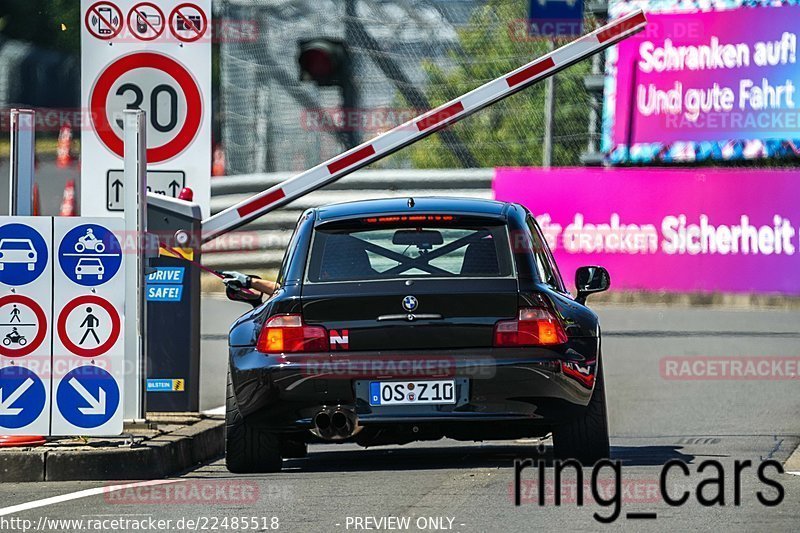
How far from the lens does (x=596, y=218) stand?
23.3 meters

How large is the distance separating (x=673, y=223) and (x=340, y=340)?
14.8 m

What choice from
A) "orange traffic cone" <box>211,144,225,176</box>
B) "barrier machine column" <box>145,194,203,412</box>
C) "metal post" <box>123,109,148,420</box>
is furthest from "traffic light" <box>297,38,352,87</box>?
"metal post" <box>123,109,148,420</box>

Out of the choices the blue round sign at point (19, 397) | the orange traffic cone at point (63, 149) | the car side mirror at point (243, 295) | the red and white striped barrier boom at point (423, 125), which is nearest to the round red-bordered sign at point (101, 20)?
the red and white striped barrier boom at point (423, 125)

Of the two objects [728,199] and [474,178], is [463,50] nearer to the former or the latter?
[474,178]

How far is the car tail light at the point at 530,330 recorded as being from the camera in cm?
861

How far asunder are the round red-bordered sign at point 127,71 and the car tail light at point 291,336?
2923 mm

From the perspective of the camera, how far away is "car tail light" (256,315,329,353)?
28.4ft

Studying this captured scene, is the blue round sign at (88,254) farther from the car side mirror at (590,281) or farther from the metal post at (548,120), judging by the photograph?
the metal post at (548,120)

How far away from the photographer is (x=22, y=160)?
9.70 meters

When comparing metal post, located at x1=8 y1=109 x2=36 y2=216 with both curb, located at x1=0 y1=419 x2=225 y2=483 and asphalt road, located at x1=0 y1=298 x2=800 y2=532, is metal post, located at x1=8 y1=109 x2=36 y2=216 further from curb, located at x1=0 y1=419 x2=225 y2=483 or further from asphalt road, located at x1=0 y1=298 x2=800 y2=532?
asphalt road, located at x1=0 y1=298 x2=800 y2=532

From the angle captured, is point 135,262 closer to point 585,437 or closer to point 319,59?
point 585,437

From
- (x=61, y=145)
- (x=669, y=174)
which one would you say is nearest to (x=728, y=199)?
(x=669, y=174)

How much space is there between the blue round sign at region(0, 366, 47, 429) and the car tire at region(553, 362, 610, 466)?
106 inches

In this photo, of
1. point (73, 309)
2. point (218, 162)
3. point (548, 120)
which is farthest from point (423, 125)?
point (218, 162)
